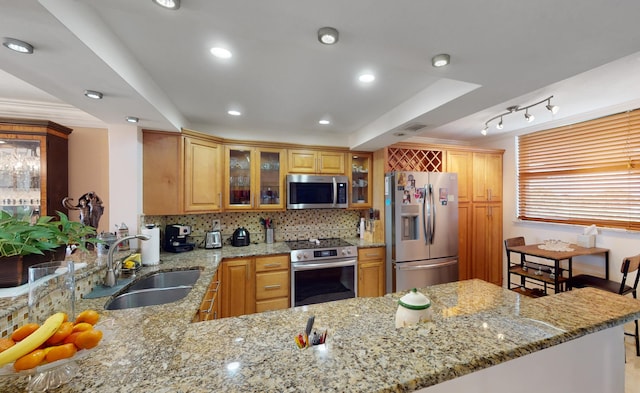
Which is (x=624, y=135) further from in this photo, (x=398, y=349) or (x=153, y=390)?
(x=153, y=390)

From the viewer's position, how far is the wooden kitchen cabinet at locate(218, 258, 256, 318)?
103 inches

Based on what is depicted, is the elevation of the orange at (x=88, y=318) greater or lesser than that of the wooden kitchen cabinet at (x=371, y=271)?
greater

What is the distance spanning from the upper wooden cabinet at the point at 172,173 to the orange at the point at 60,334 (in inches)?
74.4

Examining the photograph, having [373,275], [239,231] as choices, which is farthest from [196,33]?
[373,275]

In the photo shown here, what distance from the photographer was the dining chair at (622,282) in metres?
2.25

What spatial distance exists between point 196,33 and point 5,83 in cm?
199

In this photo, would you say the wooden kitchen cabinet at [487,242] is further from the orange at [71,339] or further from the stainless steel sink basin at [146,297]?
the orange at [71,339]

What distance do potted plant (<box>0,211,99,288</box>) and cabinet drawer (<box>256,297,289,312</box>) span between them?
1.91 meters

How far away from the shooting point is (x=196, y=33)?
135cm

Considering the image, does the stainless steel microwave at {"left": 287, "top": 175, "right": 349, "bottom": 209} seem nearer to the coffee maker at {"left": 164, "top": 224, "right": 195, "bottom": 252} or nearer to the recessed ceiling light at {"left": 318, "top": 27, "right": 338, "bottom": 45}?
the coffee maker at {"left": 164, "top": 224, "right": 195, "bottom": 252}

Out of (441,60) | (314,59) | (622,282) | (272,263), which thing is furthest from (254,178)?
(622,282)

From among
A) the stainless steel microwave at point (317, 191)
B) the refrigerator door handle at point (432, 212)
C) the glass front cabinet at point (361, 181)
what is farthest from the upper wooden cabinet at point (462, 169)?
the stainless steel microwave at point (317, 191)

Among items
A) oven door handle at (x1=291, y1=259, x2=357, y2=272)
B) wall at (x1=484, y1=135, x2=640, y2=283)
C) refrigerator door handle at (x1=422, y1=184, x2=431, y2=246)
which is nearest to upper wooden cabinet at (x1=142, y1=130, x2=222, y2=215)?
oven door handle at (x1=291, y1=259, x2=357, y2=272)

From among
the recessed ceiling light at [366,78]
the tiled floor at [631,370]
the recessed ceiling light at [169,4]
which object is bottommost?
the tiled floor at [631,370]
